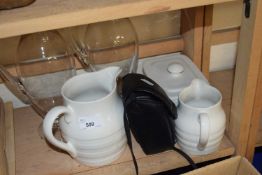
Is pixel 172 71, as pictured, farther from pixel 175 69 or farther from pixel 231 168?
pixel 231 168

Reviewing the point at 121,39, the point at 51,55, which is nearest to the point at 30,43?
the point at 51,55

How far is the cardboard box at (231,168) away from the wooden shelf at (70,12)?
33cm

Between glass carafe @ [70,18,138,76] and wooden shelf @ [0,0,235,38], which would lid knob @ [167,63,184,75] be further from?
wooden shelf @ [0,0,235,38]

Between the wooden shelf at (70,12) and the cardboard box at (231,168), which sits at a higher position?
the wooden shelf at (70,12)

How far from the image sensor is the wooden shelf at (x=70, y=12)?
486mm

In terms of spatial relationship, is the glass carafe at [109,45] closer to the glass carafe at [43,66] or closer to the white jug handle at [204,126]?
the glass carafe at [43,66]

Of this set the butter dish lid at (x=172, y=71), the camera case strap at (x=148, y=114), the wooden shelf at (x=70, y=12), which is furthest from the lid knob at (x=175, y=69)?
the wooden shelf at (x=70, y=12)

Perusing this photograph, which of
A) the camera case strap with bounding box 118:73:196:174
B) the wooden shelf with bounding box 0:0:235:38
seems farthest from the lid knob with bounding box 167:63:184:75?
the wooden shelf with bounding box 0:0:235:38

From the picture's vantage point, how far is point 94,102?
0.65 m

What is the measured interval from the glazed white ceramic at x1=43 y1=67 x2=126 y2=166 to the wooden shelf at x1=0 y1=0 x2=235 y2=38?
0.62 ft

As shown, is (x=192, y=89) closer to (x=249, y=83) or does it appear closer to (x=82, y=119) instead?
(x=249, y=83)

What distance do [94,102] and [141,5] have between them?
0.70 feet

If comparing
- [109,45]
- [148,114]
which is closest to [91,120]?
[148,114]

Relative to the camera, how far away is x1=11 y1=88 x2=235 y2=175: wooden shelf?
0.72 meters
